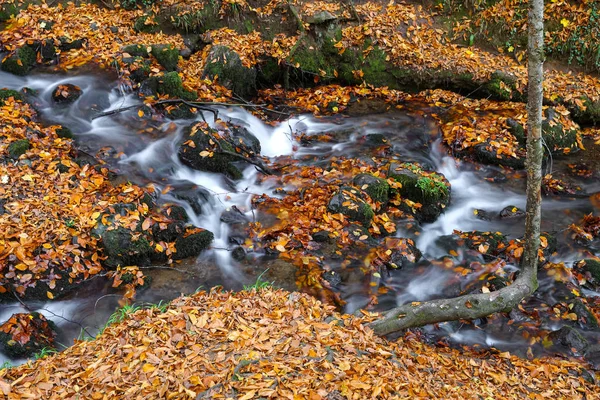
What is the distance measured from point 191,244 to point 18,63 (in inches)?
261

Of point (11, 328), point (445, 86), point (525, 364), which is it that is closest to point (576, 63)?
point (445, 86)

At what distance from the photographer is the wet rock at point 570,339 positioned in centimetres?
635

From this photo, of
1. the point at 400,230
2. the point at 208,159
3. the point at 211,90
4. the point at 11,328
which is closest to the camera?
the point at 11,328

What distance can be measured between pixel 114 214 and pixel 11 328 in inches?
84.7

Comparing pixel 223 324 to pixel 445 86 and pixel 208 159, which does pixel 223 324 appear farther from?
pixel 445 86

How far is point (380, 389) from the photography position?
14.0 feet

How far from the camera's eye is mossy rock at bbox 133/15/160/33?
12539 millimetres

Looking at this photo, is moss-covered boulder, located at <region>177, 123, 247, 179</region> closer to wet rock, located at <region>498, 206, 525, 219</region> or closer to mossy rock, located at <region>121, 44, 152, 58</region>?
mossy rock, located at <region>121, 44, 152, 58</region>

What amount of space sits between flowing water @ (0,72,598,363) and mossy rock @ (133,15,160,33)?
255cm

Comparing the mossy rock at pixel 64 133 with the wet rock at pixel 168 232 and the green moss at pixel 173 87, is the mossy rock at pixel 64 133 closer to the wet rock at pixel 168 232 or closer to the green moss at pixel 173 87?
the green moss at pixel 173 87

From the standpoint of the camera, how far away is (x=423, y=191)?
8867 millimetres

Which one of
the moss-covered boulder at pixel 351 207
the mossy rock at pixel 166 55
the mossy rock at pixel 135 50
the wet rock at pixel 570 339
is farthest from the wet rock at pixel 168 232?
the wet rock at pixel 570 339

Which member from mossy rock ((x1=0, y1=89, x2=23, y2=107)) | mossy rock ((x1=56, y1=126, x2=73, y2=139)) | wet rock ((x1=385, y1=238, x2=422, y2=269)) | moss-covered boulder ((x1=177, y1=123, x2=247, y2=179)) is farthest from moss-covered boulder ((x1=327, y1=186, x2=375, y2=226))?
mossy rock ((x1=0, y1=89, x2=23, y2=107))

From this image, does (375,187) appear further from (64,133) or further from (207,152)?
(64,133)
